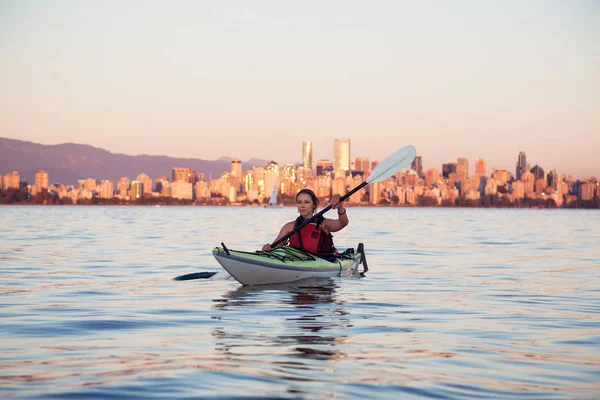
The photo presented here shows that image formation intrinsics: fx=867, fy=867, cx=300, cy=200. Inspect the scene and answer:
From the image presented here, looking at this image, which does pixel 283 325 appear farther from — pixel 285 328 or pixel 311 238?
pixel 311 238

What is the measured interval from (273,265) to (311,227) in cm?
127

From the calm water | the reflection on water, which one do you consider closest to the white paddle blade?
the calm water

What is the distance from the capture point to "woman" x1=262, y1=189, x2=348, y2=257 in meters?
15.0

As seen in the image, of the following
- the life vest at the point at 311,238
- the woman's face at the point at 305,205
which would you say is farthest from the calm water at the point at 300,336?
the woman's face at the point at 305,205

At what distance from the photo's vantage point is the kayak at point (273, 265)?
1397cm

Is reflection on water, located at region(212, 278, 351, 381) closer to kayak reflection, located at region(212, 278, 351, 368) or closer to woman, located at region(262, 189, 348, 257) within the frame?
kayak reflection, located at region(212, 278, 351, 368)

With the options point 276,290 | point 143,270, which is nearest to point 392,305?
point 276,290

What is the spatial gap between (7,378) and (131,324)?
3.28 metres

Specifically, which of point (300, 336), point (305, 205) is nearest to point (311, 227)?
point (305, 205)

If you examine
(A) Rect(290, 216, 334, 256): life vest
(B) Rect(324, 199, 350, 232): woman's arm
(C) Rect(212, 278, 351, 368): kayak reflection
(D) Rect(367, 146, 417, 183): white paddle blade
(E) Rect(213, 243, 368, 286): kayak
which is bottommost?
(C) Rect(212, 278, 351, 368): kayak reflection

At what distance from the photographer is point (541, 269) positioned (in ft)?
68.2

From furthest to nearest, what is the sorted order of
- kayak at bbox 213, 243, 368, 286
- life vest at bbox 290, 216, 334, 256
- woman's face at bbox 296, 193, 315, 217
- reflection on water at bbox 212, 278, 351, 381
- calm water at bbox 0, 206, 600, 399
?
1. life vest at bbox 290, 216, 334, 256
2. woman's face at bbox 296, 193, 315, 217
3. kayak at bbox 213, 243, 368, 286
4. reflection on water at bbox 212, 278, 351, 381
5. calm water at bbox 0, 206, 600, 399

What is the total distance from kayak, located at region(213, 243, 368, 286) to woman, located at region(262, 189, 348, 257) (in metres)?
0.23

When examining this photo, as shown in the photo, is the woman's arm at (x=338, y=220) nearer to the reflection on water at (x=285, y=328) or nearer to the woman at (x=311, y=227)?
the woman at (x=311, y=227)
